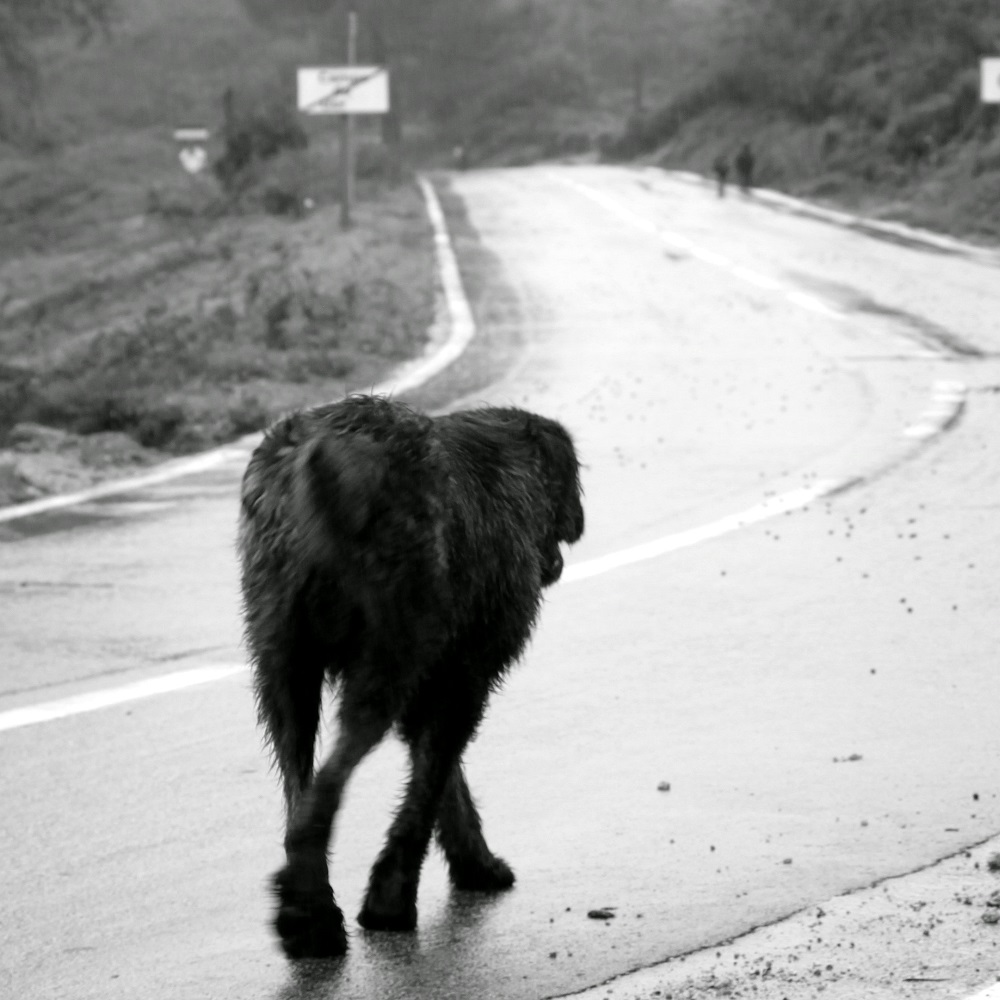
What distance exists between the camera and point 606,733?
6.52 m

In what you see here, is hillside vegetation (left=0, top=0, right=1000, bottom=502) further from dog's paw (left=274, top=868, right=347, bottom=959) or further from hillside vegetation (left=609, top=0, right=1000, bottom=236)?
dog's paw (left=274, top=868, right=347, bottom=959)

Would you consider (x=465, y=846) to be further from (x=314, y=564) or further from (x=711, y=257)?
(x=711, y=257)

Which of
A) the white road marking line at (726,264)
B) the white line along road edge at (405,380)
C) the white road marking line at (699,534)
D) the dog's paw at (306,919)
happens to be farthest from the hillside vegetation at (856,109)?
the dog's paw at (306,919)

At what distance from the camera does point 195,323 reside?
21891mm

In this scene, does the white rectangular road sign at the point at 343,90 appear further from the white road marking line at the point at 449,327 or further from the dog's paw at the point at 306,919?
the dog's paw at the point at 306,919

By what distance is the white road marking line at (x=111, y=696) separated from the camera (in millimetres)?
6797

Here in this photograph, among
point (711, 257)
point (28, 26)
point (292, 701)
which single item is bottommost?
point (711, 257)

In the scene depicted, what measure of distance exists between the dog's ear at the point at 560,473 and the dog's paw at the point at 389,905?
956mm

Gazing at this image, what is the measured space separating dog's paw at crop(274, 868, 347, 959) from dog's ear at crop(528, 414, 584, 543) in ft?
3.74

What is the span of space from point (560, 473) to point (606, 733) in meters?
1.70

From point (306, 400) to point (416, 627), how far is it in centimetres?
1155

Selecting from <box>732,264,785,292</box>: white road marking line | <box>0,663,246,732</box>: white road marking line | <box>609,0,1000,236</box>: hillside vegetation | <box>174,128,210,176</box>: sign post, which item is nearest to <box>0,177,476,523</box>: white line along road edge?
<box>0,663,246,732</box>: white road marking line

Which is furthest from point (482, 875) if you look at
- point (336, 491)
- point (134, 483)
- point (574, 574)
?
point (134, 483)

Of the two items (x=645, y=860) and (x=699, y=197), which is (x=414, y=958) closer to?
(x=645, y=860)
